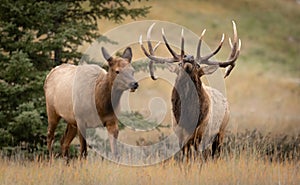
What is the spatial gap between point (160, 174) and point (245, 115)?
17.3 metres

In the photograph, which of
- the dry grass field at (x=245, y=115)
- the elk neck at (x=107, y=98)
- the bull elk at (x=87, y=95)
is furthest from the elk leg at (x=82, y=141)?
the elk neck at (x=107, y=98)

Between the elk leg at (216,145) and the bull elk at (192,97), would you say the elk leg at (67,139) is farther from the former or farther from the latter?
the elk leg at (216,145)

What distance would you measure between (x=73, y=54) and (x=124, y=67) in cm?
303

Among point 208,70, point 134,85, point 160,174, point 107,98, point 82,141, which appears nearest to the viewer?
point 160,174

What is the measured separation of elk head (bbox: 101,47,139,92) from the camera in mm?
10281

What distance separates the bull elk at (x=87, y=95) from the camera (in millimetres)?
10539

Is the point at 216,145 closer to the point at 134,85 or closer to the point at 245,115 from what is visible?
the point at 134,85

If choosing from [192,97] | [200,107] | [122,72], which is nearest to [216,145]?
[200,107]

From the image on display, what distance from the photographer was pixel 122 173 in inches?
353

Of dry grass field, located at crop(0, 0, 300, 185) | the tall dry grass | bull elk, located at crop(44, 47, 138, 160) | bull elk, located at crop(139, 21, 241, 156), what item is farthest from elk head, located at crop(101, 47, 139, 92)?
the tall dry grass

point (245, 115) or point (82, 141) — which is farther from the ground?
point (82, 141)

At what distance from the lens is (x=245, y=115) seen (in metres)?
25.7

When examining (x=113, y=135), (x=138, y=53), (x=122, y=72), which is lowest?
(x=113, y=135)

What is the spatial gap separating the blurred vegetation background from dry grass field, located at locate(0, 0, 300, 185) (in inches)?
4.1
